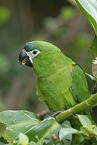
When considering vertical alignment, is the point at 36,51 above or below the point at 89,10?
below

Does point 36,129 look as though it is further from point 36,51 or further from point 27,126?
point 36,51

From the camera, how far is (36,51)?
1229 millimetres

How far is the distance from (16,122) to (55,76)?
17.5 inches

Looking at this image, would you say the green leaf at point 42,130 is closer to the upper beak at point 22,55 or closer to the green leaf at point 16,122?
the green leaf at point 16,122

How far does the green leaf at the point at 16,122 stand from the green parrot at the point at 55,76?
1.16 ft

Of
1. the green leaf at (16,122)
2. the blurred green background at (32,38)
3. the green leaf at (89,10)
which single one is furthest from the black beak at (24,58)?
the blurred green background at (32,38)

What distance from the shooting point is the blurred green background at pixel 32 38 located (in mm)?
3289

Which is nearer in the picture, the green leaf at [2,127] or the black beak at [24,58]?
the green leaf at [2,127]

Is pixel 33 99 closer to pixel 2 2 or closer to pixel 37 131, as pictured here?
pixel 2 2

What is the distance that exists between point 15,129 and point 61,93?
0.45 metres

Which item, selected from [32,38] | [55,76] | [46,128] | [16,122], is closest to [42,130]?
[46,128]

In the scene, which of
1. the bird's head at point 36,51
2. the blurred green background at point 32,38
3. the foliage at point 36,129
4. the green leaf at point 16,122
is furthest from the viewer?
the blurred green background at point 32,38

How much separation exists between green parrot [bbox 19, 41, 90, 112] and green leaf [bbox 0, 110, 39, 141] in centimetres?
35

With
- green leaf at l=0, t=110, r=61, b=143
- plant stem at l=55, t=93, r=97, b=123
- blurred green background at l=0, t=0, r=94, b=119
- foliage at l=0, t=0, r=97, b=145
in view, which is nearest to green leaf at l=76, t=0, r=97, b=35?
foliage at l=0, t=0, r=97, b=145
